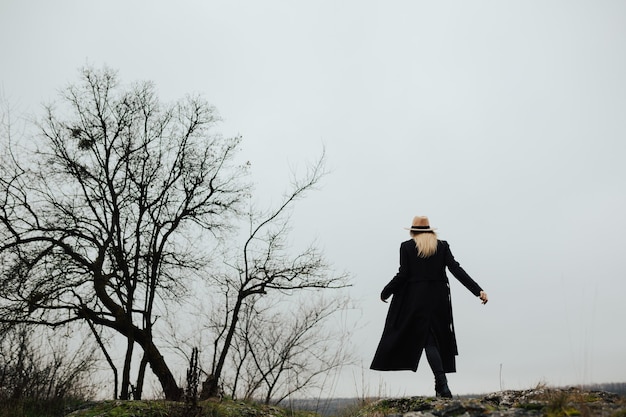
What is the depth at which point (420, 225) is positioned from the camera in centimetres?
761

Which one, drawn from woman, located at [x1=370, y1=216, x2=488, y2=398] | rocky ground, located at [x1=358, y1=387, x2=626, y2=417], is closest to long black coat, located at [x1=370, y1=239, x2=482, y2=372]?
woman, located at [x1=370, y1=216, x2=488, y2=398]

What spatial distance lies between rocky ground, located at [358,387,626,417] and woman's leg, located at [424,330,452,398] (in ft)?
1.29

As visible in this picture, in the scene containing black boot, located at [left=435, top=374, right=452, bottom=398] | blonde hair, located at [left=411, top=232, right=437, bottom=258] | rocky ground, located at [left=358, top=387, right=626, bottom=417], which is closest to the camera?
rocky ground, located at [left=358, top=387, right=626, bottom=417]

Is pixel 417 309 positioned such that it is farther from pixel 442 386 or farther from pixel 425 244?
pixel 442 386

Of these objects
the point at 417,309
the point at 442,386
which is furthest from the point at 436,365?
the point at 417,309

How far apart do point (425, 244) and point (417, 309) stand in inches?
35.4

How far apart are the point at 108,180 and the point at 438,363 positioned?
1081 cm

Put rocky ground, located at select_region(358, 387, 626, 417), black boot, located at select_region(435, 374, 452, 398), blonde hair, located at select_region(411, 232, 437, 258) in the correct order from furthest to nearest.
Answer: blonde hair, located at select_region(411, 232, 437, 258), black boot, located at select_region(435, 374, 452, 398), rocky ground, located at select_region(358, 387, 626, 417)

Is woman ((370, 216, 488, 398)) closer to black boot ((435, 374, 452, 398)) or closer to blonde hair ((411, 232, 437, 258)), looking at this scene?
blonde hair ((411, 232, 437, 258))

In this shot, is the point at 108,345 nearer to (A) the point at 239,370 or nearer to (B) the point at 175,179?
(A) the point at 239,370

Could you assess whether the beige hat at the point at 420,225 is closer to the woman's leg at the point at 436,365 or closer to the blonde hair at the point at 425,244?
the blonde hair at the point at 425,244

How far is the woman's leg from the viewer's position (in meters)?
6.64

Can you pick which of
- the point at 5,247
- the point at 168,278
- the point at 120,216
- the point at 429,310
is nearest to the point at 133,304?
the point at 168,278

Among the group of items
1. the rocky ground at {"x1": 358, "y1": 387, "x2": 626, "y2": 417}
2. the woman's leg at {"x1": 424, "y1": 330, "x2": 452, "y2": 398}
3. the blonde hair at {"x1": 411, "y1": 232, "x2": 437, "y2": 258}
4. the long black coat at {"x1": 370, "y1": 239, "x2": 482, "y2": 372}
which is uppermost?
the blonde hair at {"x1": 411, "y1": 232, "x2": 437, "y2": 258}
